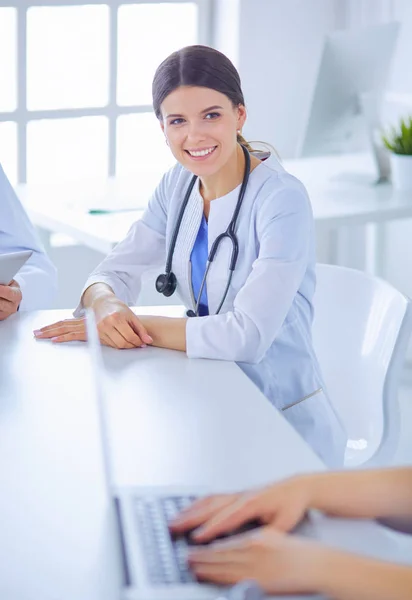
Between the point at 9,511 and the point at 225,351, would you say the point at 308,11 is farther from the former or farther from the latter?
the point at 9,511

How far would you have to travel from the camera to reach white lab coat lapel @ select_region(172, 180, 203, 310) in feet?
6.26

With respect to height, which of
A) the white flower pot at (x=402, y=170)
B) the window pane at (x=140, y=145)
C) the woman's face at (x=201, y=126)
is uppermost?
the woman's face at (x=201, y=126)

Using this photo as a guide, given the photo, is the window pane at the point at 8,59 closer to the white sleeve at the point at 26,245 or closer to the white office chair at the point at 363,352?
the white sleeve at the point at 26,245

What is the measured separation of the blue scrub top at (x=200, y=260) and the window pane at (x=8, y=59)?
198cm

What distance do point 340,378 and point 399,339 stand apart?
0.19m

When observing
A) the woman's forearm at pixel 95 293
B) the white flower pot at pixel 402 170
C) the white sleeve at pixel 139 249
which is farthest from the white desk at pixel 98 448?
the white flower pot at pixel 402 170

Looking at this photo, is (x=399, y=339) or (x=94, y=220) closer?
(x=399, y=339)

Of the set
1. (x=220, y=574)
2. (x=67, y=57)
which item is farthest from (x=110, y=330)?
(x=67, y=57)

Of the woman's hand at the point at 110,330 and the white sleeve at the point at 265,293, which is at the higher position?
the white sleeve at the point at 265,293

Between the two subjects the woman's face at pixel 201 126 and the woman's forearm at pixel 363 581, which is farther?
the woman's face at pixel 201 126

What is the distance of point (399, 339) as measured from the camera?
1.84m

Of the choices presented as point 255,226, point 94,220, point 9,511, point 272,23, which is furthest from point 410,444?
point 9,511

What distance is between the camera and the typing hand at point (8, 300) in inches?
73.3

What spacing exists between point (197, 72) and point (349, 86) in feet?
5.96
